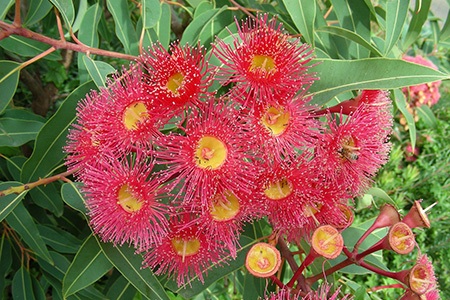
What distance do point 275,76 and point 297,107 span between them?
0.06 meters

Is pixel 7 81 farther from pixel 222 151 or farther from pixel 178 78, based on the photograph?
pixel 222 151

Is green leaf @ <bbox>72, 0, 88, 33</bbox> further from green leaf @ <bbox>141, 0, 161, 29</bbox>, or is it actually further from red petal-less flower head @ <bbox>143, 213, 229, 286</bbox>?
red petal-less flower head @ <bbox>143, 213, 229, 286</bbox>

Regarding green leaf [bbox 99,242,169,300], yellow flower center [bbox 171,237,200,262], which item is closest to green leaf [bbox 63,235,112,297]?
green leaf [bbox 99,242,169,300]

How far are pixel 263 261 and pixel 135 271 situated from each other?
0.25 metres

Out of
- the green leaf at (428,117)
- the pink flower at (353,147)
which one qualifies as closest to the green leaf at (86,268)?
the pink flower at (353,147)

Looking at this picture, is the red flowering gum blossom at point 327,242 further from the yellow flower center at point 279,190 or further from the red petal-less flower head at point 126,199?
the red petal-less flower head at point 126,199

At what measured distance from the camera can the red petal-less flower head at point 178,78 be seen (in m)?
0.78

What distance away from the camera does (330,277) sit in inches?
37.7

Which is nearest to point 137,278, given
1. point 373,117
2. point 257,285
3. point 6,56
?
point 257,285

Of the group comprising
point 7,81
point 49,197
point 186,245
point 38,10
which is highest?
point 38,10

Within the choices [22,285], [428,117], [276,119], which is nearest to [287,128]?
[276,119]

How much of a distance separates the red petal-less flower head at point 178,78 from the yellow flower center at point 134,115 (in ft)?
0.14

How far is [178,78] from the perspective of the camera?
82 cm

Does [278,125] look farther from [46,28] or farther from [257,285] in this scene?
[46,28]
